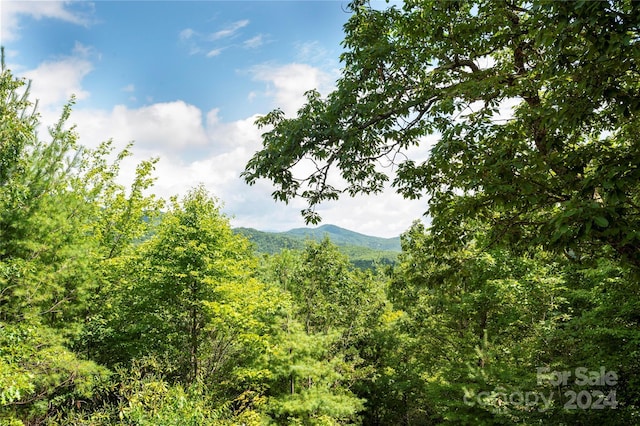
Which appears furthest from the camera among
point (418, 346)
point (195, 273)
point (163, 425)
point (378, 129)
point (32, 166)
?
point (418, 346)

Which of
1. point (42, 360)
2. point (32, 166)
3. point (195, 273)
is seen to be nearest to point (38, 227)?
point (32, 166)

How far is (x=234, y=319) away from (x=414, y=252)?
22.9ft

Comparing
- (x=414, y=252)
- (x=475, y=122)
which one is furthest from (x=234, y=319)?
(x=475, y=122)

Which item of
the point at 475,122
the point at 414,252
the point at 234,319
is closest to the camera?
the point at 475,122

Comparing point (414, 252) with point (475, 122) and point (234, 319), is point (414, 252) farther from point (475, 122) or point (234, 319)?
point (475, 122)

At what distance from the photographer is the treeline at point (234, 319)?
27.0 ft

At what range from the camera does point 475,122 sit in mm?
5508

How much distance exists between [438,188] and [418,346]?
41.2ft

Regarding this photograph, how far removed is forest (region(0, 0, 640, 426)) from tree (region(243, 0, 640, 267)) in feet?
0.13

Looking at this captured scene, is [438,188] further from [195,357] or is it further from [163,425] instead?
[195,357]

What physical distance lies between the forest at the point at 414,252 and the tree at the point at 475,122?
0.04 meters

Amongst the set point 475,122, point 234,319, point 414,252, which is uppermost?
point 475,122

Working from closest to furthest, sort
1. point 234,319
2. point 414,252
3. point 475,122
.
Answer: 1. point 475,122
2. point 234,319
3. point 414,252

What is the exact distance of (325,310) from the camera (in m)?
19.2
